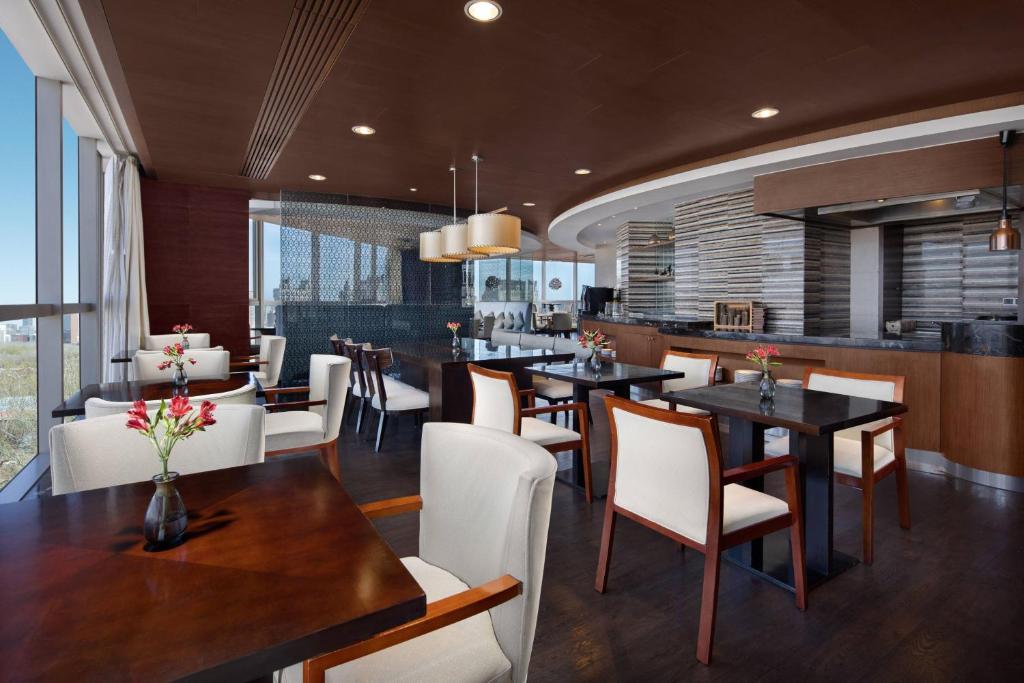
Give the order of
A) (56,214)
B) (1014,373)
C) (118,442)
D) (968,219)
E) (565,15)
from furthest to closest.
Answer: (968,219) → (56,214) → (1014,373) → (565,15) → (118,442)

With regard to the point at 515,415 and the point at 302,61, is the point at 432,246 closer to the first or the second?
the point at 302,61

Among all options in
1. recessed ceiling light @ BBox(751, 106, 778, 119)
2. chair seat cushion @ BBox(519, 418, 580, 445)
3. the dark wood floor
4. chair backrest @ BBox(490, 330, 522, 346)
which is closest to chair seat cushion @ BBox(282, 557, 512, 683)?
the dark wood floor

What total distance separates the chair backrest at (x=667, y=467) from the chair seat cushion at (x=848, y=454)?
1041 millimetres

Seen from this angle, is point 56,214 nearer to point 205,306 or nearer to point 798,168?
point 205,306

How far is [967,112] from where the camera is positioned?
413 centimetres

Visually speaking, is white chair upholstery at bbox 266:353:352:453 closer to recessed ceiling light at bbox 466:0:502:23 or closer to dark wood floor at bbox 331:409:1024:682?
dark wood floor at bbox 331:409:1024:682

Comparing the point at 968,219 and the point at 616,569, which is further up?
the point at 968,219

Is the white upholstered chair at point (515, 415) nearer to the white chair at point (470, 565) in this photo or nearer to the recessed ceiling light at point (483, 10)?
the white chair at point (470, 565)

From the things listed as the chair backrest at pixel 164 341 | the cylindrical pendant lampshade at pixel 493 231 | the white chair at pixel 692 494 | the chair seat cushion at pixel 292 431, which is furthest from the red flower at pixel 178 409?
the chair backrest at pixel 164 341

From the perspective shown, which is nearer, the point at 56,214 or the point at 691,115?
the point at 56,214

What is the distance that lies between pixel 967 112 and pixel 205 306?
8.33 m

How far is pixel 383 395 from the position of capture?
4.65 meters

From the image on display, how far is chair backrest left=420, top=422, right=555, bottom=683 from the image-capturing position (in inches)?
50.4

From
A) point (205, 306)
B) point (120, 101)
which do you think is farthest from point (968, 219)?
point (205, 306)
